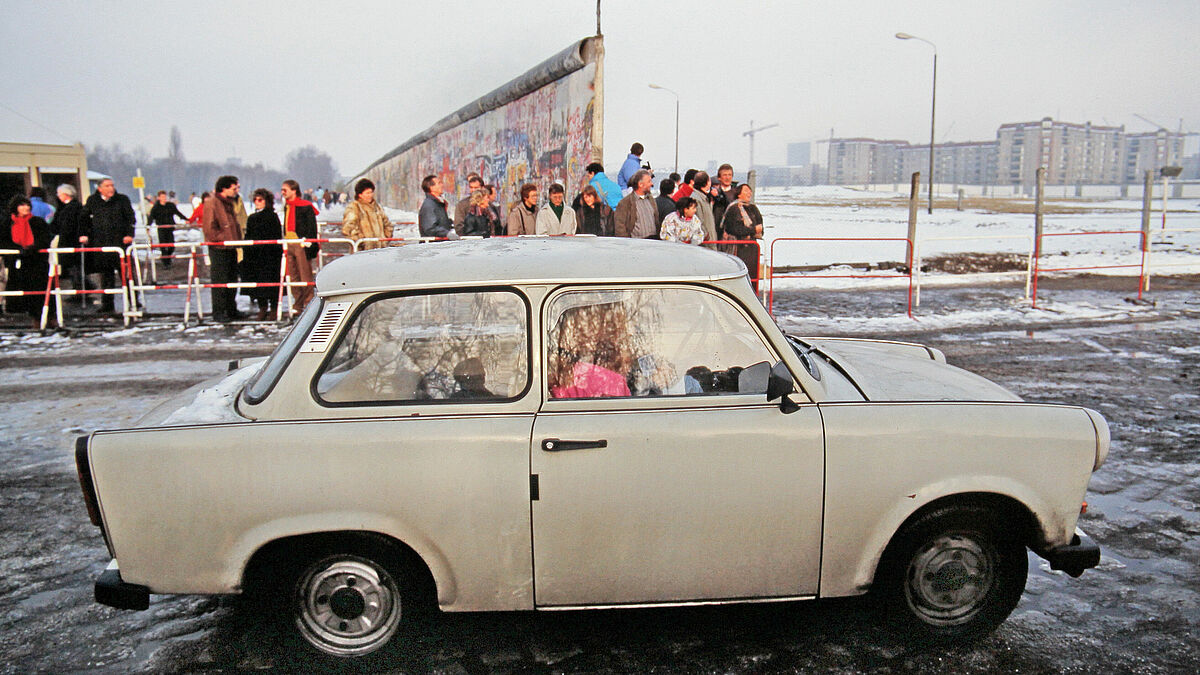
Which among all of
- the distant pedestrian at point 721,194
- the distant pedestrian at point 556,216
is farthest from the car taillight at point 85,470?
the distant pedestrian at point 721,194

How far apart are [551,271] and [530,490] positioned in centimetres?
85

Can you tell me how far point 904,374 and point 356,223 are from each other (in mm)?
9545

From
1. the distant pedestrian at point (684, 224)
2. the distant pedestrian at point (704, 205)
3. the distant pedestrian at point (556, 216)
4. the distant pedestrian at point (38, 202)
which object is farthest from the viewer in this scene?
the distant pedestrian at point (38, 202)

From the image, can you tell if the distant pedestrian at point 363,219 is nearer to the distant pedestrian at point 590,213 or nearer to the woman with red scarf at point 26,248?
the distant pedestrian at point 590,213

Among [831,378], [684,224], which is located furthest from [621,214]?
[831,378]

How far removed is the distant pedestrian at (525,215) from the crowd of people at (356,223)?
16 mm

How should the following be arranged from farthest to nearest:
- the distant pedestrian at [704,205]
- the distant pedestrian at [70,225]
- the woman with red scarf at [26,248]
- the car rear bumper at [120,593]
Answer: the distant pedestrian at [70,225], the woman with red scarf at [26,248], the distant pedestrian at [704,205], the car rear bumper at [120,593]

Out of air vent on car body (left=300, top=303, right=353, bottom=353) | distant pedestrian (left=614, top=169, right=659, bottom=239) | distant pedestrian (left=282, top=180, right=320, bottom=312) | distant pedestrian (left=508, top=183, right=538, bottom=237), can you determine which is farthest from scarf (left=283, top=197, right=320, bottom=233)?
air vent on car body (left=300, top=303, right=353, bottom=353)

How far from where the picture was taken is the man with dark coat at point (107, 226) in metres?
13.5

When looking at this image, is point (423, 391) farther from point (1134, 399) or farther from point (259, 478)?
point (1134, 399)

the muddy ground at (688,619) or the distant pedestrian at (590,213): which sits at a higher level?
the distant pedestrian at (590,213)

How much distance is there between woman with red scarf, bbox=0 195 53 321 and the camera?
12.8 m

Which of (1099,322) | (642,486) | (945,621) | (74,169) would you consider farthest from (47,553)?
(74,169)

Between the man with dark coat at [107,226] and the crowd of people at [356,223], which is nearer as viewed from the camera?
the crowd of people at [356,223]
